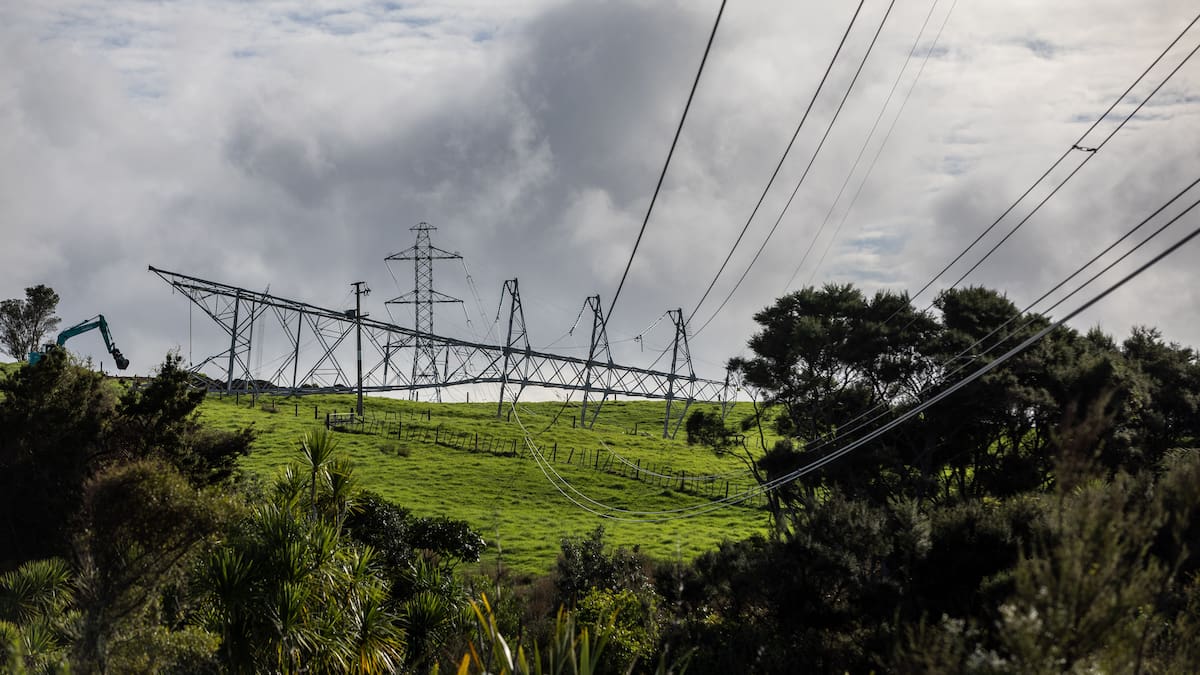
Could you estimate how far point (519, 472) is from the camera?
2448 inches

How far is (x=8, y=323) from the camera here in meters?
108

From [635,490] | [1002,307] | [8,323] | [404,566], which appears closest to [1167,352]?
[1002,307]

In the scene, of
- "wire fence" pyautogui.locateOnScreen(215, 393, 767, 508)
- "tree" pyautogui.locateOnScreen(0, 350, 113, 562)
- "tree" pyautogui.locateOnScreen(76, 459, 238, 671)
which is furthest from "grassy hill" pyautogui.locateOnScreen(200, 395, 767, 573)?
"tree" pyautogui.locateOnScreen(76, 459, 238, 671)

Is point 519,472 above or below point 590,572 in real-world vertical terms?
above

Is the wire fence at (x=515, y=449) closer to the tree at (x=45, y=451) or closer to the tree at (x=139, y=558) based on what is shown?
the tree at (x=45, y=451)

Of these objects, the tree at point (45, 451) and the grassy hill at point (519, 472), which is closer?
the tree at point (45, 451)

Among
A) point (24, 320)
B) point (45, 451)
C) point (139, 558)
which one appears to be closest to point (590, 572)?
point (139, 558)

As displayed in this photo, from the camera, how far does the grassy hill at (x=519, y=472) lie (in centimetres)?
4753

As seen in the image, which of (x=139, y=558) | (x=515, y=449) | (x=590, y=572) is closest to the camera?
(x=139, y=558)

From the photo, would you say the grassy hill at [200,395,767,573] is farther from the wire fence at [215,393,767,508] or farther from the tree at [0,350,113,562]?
the tree at [0,350,113,562]

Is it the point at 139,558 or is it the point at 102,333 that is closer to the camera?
the point at 139,558

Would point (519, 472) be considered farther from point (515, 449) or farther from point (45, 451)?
point (45, 451)

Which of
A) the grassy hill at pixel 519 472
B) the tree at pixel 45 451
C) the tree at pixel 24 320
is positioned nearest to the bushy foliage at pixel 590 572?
the grassy hill at pixel 519 472

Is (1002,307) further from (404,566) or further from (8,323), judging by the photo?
(8,323)
